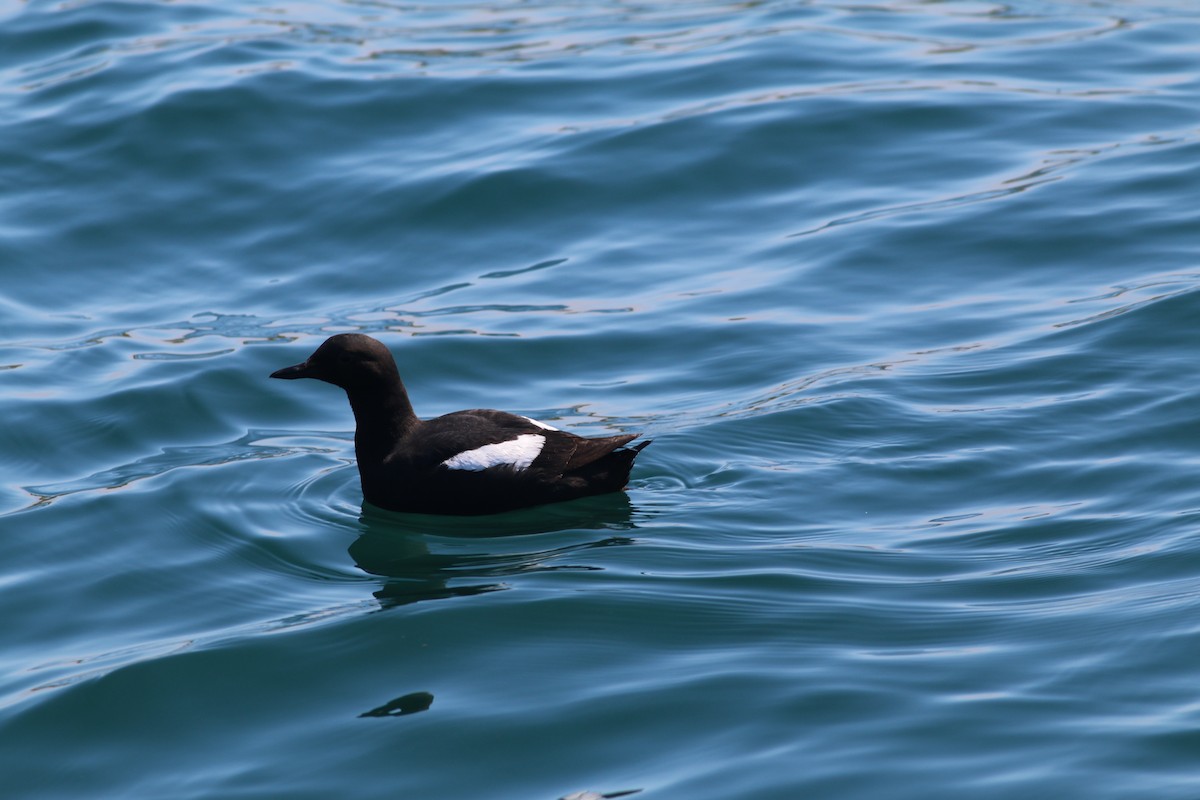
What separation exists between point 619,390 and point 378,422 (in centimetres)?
189

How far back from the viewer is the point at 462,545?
23.8ft

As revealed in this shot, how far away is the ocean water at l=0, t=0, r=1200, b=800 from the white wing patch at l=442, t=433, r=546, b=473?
33 centimetres

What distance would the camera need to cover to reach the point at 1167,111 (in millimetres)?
13219

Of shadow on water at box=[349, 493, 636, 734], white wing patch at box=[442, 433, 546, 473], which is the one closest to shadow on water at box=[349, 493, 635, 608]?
shadow on water at box=[349, 493, 636, 734]

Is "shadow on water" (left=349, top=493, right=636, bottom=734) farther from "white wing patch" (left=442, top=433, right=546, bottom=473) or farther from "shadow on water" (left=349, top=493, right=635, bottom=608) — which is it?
"white wing patch" (left=442, top=433, right=546, bottom=473)

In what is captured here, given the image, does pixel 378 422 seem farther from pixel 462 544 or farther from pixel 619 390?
pixel 619 390

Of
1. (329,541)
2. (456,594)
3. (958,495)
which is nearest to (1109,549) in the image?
(958,495)

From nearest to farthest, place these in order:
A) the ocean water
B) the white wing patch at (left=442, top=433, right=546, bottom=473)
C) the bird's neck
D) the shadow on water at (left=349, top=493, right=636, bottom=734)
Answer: the ocean water, the shadow on water at (left=349, top=493, right=636, bottom=734), the white wing patch at (left=442, top=433, right=546, bottom=473), the bird's neck

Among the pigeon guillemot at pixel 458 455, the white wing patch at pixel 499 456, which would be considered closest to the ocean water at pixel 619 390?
the pigeon guillemot at pixel 458 455

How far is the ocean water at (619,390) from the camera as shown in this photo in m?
5.50

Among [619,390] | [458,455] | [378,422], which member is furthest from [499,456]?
[619,390]

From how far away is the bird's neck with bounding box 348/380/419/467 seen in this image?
25.4ft

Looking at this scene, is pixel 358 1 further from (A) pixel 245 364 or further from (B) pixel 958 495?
(B) pixel 958 495

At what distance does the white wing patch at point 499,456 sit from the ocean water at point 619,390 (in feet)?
1.07
